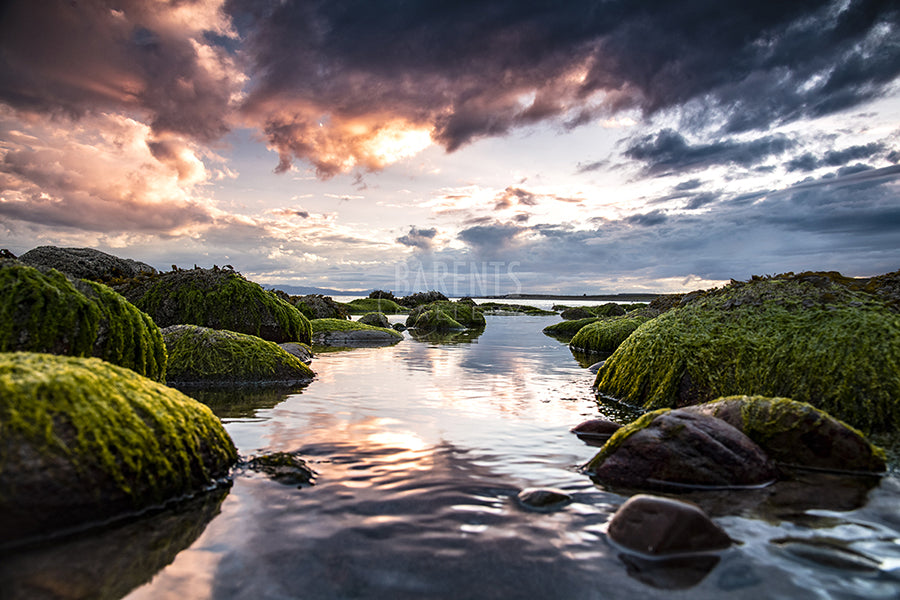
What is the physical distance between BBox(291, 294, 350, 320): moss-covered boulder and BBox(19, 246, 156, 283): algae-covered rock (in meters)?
6.59

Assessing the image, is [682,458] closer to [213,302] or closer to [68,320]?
[68,320]

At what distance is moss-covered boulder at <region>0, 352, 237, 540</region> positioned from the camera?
260 cm

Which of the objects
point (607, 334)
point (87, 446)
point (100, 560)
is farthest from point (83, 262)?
point (607, 334)

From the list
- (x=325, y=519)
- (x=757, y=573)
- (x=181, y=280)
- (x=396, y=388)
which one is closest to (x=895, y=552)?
(x=757, y=573)

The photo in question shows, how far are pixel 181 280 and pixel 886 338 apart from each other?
44.4 ft

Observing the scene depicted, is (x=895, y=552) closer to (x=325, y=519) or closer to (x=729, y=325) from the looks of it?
(x=325, y=519)

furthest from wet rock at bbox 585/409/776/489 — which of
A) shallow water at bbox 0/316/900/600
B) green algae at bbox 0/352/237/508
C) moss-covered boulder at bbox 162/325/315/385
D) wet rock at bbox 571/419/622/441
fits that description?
moss-covered boulder at bbox 162/325/315/385

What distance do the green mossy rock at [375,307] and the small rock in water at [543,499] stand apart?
3438 centimetres

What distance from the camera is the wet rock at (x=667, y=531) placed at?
2713 millimetres

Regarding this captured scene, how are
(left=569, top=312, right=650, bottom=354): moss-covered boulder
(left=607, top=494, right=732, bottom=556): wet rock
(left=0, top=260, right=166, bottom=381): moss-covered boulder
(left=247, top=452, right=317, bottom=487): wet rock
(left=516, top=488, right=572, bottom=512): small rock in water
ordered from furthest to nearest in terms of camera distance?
(left=569, top=312, right=650, bottom=354): moss-covered boulder < (left=0, top=260, right=166, bottom=381): moss-covered boulder < (left=247, top=452, right=317, bottom=487): wet rock < (left=516, top=488, right=572, bottom=512): small rock in water < (left=607, top=494, right=732, bottom=556): wet rock

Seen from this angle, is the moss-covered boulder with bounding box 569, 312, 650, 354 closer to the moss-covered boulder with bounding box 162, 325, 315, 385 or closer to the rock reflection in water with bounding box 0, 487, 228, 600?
the moss-covered boulder with bounding box 162, 325, 315, 385

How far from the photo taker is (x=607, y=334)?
15.0 metres

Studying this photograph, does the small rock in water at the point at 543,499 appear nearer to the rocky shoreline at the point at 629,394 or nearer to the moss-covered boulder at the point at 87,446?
the rocky shoreline at the point at 629,394

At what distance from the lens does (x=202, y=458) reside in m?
3.63
